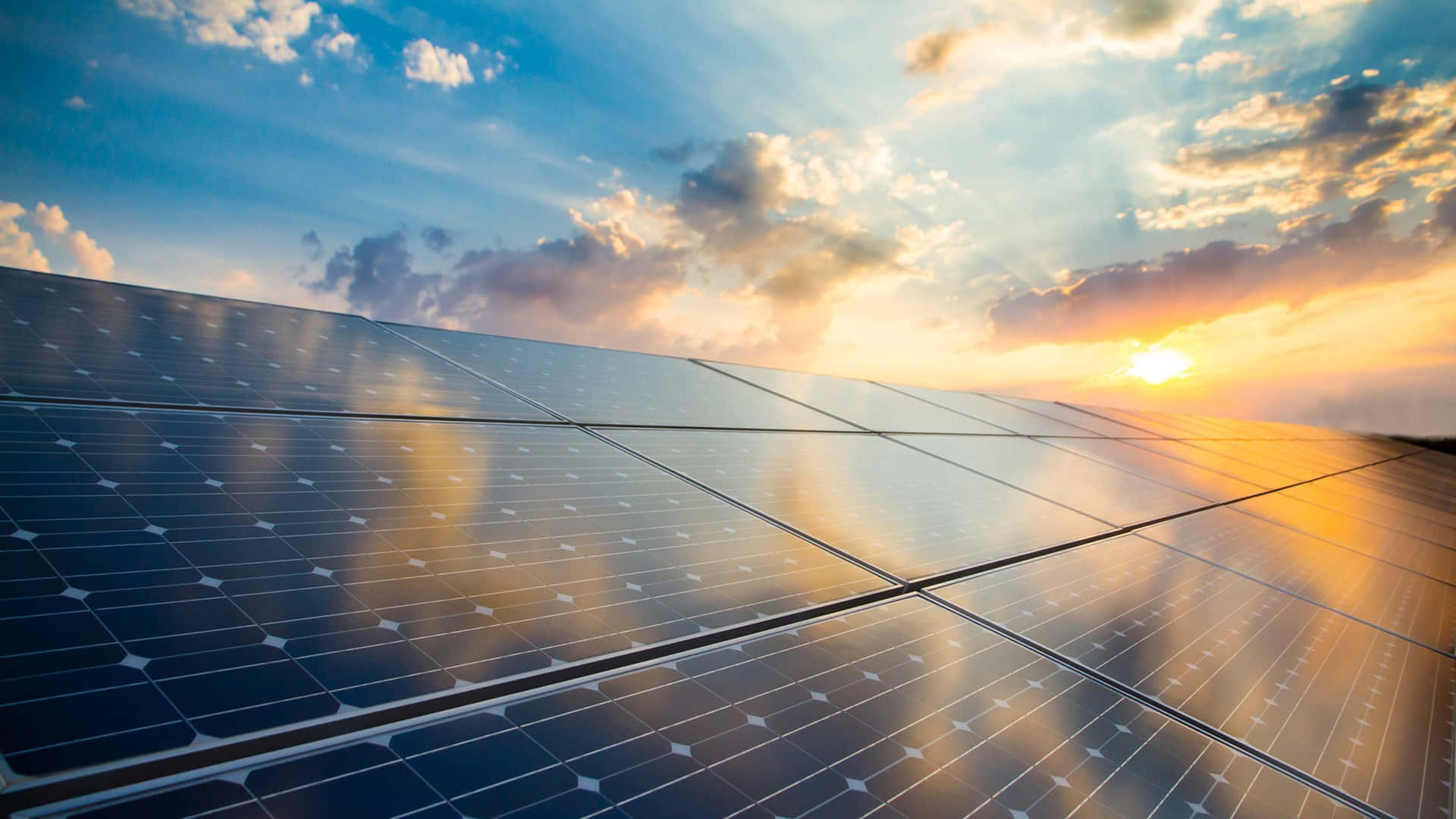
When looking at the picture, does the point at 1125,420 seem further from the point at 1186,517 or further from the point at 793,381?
the point at 1186,517

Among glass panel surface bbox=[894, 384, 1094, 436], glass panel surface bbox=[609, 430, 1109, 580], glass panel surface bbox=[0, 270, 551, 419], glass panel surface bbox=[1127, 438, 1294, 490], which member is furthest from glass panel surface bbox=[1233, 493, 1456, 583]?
glass panel surface bbox=[0, 270, 551, 419]

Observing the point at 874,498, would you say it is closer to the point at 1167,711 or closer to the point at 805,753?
the point at 1167,711

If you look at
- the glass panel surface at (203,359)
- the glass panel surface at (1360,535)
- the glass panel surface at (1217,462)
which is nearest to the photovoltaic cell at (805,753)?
the glass panel surface at (203,359)

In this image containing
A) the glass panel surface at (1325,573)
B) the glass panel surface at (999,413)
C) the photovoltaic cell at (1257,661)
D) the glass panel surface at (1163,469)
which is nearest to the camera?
the photovoltaic cell at (1257,661)

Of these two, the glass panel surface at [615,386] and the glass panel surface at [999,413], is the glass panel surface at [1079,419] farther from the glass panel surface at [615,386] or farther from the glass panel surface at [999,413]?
the glass panel surface at [615,386]

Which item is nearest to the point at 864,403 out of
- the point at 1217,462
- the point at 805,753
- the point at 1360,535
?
the point at 1360,535

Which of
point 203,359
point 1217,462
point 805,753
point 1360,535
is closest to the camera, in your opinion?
point 805,753
